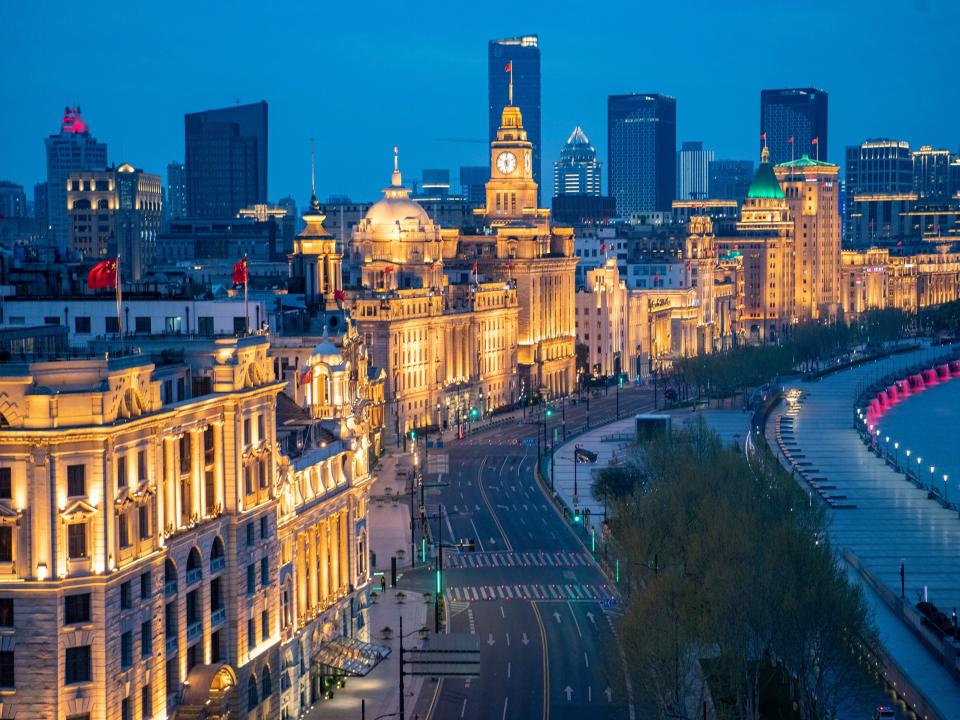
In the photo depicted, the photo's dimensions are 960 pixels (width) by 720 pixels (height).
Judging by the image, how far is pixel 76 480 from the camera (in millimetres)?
62469

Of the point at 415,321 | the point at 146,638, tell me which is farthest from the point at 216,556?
the point at 415,321

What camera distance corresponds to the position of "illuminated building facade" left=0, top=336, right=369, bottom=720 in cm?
6206

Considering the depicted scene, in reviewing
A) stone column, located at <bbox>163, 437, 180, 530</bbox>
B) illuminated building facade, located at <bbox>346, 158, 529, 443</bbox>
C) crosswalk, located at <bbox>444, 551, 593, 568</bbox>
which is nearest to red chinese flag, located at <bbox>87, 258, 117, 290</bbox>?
stone column, located at <bbox>163, 437, 180, 530</bbox>

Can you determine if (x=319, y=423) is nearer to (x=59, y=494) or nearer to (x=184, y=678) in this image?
(x=184, y=678)

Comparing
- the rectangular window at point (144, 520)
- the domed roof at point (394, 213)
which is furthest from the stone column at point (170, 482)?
the domed roof at point (394, 213)

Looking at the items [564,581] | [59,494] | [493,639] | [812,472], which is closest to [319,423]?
[493,639]

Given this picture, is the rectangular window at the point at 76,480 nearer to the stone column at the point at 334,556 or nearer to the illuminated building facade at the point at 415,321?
the stone column at the point at 334,556

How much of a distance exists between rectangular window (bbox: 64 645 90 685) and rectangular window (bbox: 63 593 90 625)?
2.69 feet

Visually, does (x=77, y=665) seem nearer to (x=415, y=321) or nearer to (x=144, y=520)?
(x=144, y=520)

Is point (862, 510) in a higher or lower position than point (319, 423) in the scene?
lower

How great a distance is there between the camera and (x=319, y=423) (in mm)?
94125

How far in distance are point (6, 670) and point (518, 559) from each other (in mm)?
54045

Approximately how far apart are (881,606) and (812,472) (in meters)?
53.0

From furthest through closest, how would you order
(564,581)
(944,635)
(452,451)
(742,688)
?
(452,451), (564,581), (944,635), (742,688)
